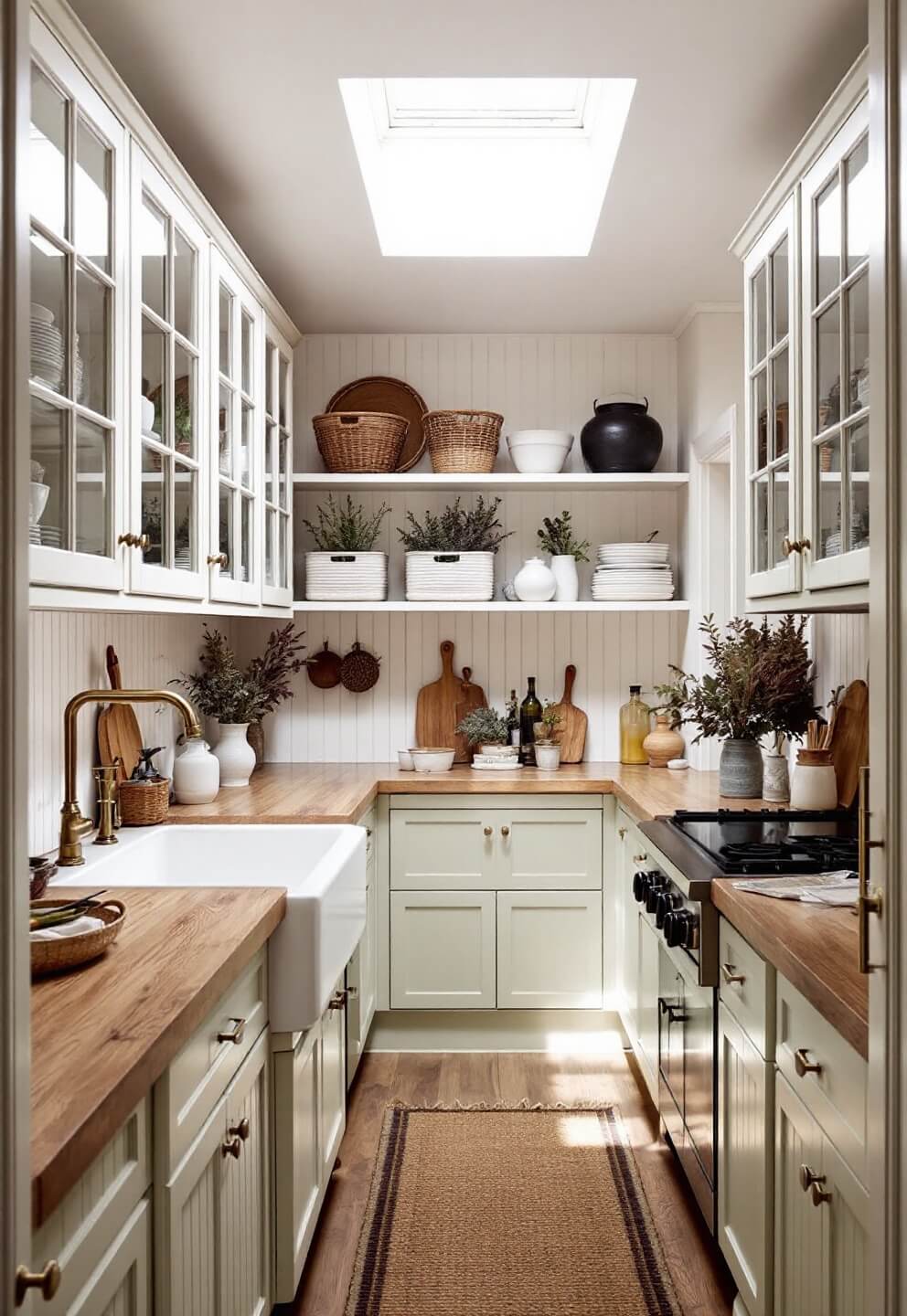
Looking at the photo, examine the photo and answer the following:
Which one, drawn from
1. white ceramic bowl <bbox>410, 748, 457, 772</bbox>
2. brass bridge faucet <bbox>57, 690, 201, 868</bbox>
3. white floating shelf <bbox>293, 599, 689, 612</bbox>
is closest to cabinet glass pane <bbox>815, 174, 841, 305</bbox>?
brass bridge faucet <bbox>57, 690, 201, 868</bbox>

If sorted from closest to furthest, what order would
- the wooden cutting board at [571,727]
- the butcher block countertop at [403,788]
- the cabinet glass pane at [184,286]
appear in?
the cabinet glass pane at [184,286] < the butcher block countertop at [403,788] < the wooden cutting board at [571,727]

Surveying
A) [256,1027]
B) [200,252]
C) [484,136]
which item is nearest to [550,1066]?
[256,1027]

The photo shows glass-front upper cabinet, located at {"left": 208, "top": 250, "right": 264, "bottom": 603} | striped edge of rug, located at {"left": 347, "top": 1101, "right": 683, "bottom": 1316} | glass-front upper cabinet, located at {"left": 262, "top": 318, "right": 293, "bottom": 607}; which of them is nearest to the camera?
striped edge of rug, located at {"left": 347, "top": 1101, "right": 683, "bottom": 1316}

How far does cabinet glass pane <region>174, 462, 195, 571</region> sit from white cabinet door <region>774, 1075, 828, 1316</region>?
159 centimetres

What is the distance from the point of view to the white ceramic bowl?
146 inches

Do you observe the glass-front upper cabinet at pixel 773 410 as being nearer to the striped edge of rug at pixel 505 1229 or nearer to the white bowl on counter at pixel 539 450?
the white bowl on counter at pixel 539 450

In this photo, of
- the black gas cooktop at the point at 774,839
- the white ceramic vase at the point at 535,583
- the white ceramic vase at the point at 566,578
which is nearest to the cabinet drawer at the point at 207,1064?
the black gas cooktop at the point at 774,839

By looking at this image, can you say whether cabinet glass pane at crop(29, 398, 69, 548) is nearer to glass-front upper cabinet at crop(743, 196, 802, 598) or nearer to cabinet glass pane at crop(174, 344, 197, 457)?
cabinet glass pane at crop(174, 344, 197, 457)

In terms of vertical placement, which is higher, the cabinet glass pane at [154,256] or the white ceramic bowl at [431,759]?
the cabinet glass pane at [154,256]

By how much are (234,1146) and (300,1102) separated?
46 cm

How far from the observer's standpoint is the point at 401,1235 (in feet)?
7.85

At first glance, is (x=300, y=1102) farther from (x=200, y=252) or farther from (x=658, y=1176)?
(x=200, y=252)

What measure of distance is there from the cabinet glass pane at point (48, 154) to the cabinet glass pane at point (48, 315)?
45mm

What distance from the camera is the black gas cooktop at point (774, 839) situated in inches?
84.1
